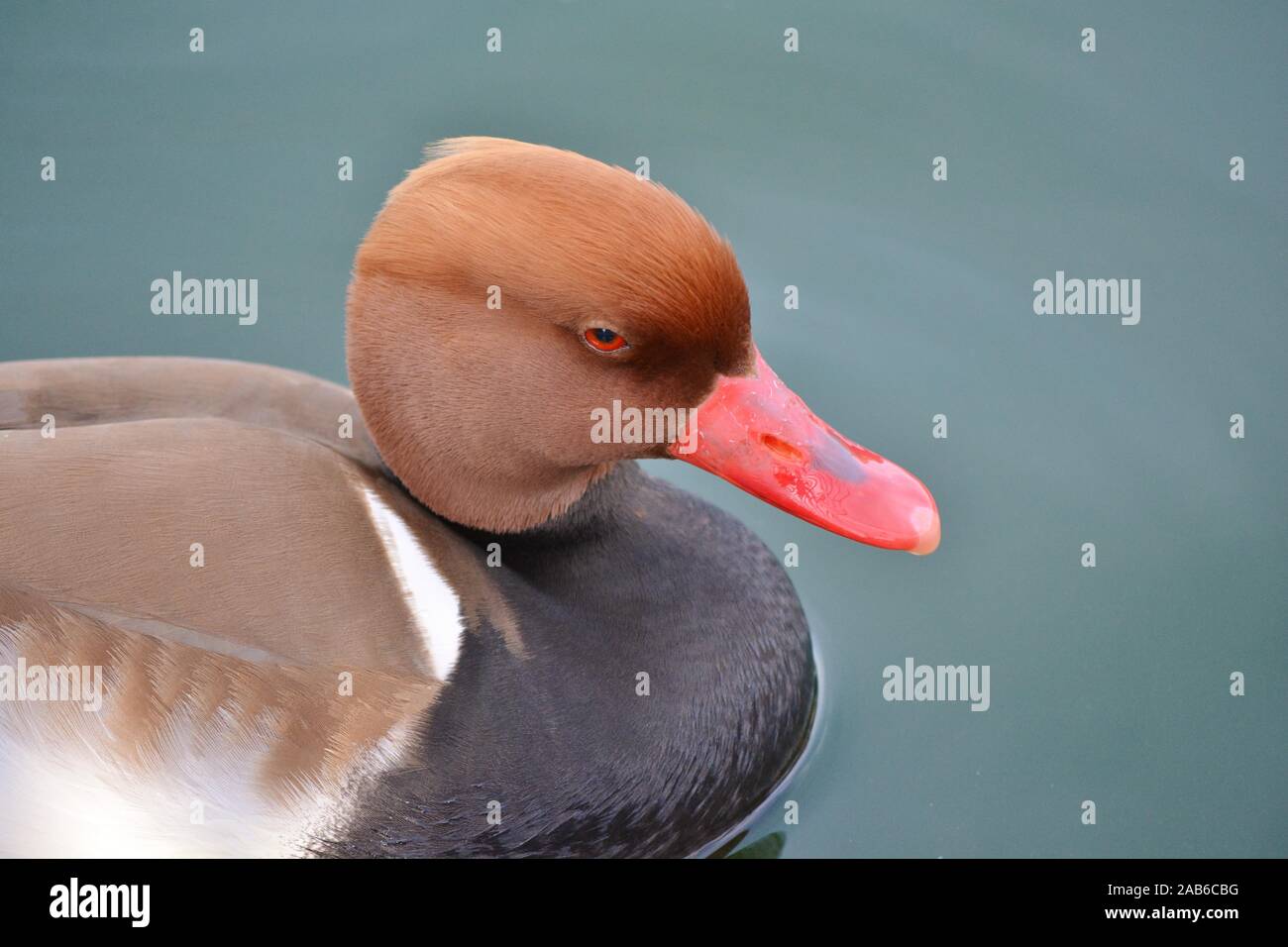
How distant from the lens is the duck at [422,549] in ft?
10.2

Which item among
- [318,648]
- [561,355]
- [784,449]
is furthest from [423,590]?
[784,449]

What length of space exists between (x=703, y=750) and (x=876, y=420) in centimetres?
146

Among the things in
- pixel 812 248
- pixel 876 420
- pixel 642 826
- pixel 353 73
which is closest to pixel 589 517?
pixel 642 826

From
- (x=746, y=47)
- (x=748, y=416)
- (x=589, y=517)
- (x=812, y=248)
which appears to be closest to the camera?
(x=748, y=416)

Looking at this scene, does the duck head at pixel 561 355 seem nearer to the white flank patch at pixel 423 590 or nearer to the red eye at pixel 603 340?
the red eye at pixel 603 340

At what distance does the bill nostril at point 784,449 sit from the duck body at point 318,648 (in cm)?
42

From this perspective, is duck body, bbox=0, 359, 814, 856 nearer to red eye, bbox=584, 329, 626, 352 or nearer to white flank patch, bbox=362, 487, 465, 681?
white flank patch, bbox=362, 487, 465, 681

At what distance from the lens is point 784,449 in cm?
336

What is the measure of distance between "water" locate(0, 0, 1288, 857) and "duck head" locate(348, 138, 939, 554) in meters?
0.88

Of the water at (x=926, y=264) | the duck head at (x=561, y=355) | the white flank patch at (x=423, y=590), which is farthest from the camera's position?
the water at (x=926, y=264)

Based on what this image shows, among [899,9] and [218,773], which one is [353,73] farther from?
[218,773]

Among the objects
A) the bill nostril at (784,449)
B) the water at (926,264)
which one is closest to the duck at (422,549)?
the bill nostril at (784,449)

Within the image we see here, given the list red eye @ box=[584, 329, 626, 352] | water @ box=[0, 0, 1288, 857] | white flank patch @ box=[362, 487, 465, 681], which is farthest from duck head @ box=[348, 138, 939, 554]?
water @ box=[0, 0, 1288, 857]

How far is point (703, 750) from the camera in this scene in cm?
358
